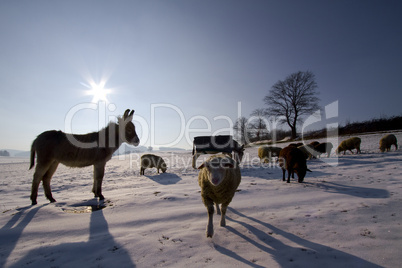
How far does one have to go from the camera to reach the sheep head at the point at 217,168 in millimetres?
3193

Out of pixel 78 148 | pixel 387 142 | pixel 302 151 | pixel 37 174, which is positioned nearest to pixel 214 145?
pixel 302 151

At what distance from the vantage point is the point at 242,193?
5.72 meters

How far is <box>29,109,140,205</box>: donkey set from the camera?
16.1 feet

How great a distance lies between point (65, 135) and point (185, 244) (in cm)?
465

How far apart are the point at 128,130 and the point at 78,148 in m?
1.43

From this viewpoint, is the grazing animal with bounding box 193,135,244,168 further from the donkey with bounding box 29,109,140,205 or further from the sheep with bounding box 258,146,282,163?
the donkey with bounding box 29,109,140,205

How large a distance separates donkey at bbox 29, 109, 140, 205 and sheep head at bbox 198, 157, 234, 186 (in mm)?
3242

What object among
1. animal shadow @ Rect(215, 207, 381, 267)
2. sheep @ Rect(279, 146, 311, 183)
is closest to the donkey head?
animal shadow @ Rect(215, 207, 381, 267)

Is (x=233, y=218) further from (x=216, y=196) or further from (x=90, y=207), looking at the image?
(x=90, y=207)

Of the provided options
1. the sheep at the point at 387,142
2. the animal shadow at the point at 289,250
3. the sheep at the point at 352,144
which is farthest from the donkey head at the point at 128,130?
the sheep at the point at 387,142

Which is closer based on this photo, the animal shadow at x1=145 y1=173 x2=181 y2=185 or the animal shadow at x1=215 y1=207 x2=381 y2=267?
the animal shadow at x1=215 y1=207 x2=381 y2=267

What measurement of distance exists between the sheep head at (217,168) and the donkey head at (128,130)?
10.3 feet

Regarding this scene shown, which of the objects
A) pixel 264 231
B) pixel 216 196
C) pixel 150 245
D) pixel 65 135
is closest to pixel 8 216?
pixel 65 135

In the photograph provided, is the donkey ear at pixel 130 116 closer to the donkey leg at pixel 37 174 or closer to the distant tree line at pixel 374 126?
the donkey leg at pixel 37 174
